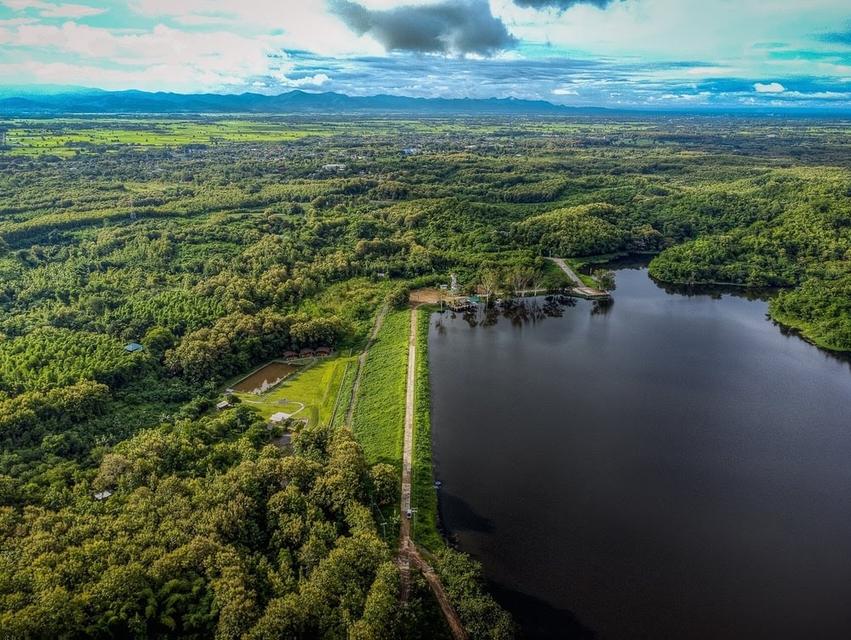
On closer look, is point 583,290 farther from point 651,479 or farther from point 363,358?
point 651,479

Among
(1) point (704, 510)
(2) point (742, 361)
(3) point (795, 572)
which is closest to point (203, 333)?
(1) point (704, 510)

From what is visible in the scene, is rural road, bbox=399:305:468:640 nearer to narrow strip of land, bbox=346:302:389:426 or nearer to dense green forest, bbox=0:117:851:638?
dense green forest, bbox=0:117:851:638

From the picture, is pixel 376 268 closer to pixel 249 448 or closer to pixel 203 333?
pixel 203 333

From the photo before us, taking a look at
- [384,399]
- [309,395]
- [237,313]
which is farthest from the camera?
[237,313]

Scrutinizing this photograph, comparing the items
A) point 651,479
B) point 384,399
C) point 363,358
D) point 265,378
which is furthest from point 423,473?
point 265,378

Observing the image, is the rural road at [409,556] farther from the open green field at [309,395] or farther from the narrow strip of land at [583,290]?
the narrow strip of land at [583,290]
